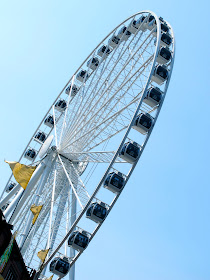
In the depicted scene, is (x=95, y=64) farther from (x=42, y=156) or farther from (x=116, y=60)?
(x=42, y=156)

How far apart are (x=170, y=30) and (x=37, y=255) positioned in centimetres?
2005

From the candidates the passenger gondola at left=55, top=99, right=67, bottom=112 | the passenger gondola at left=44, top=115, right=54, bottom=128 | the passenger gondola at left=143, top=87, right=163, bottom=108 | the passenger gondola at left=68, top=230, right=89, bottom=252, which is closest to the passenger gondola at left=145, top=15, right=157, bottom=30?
the passenger gondola at left=143, top=87, right=163, bottom=108

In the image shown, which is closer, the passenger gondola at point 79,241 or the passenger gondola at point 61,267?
the passenger gondola at point 61,267

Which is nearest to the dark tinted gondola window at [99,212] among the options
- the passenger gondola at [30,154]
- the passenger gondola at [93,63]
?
the passenger gondola at [30,154]

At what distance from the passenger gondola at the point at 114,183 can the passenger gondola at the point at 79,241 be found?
3420 millimetres

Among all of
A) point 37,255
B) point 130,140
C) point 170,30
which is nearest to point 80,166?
point 130,140

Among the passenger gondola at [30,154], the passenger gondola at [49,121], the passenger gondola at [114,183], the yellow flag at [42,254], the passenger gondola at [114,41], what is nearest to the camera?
the yellow flag at [42,254]

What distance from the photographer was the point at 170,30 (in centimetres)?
3172

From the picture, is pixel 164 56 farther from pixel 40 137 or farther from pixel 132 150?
pixel 40 137

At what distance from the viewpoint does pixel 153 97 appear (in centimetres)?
2784

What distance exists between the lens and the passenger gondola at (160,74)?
28.8 meters

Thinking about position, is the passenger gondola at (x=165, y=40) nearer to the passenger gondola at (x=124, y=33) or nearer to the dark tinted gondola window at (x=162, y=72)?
the dark tinted gondola window at (x=162, y=72)

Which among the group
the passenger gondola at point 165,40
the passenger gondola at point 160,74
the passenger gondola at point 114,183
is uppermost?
the passenger gondola at point 165,40

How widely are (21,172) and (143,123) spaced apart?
350 inches
